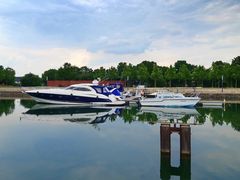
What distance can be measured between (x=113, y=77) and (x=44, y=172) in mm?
71715

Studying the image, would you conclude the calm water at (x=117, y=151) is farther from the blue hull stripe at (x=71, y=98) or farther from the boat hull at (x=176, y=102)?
the blue hull stripe at (x=71, y=98)

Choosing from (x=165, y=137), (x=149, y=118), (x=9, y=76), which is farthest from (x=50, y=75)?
(x=165, y=137)

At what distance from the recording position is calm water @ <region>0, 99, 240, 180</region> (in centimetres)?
1331

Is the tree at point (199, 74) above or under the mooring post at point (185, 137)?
above

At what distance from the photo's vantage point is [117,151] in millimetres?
16969

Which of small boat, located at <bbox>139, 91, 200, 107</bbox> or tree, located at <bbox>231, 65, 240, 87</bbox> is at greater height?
tree, located at <bbox>231, 65, 240, 87</bbox>

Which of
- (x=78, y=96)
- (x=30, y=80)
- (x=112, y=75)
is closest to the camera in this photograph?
(x=78, y=96)

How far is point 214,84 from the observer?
77000mm

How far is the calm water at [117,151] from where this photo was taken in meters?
13.3

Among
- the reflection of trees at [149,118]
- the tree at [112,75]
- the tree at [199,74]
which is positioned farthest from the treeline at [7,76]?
the reflection of trees at [149,118]

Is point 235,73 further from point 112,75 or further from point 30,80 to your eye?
point 30,80

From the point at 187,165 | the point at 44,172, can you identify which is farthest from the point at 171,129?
the point at 44,172

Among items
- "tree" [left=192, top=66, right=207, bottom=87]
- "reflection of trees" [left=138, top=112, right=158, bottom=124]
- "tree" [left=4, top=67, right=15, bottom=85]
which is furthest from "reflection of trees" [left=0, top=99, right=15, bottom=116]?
"tree" [left=4, top=67, right=15, bottom=85]

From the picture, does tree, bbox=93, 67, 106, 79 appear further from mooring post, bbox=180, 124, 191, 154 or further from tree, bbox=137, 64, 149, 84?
mooring post, bbox=180, 124, 191, 154
